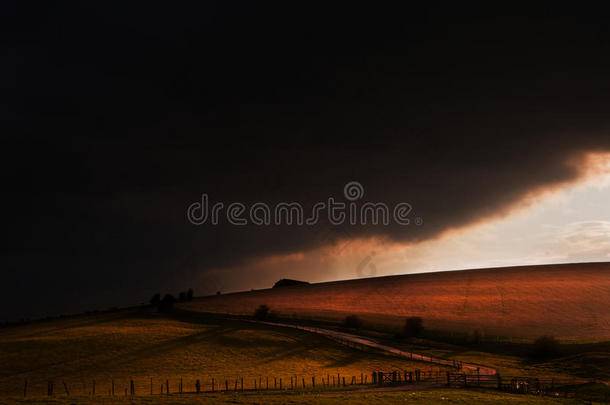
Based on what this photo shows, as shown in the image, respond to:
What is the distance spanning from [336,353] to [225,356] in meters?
15.6

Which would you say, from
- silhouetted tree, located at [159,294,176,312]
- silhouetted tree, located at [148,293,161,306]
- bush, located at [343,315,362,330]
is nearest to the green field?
bush, located at [343,315,362,330]

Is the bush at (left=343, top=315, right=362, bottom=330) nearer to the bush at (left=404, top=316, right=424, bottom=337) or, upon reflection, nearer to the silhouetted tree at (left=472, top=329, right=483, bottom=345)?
the bush at (left=404, top=316, right=424, bottom=337)

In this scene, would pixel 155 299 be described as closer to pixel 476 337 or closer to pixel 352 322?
pixel 352 322

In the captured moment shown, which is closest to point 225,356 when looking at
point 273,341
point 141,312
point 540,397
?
point 273,341

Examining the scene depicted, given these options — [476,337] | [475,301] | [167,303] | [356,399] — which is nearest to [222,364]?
[356,399]

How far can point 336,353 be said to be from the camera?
80.5m

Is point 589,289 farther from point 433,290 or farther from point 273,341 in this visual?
point 273,341

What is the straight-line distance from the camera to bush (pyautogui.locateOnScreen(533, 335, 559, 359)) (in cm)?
8219

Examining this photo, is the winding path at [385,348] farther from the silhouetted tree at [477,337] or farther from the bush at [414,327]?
the silhouetted tree at [477,337]

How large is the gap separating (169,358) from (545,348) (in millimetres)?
53438

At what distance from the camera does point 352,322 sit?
341 feet

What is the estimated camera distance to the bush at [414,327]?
96.3 metres

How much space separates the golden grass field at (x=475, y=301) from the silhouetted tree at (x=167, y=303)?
5.96 m

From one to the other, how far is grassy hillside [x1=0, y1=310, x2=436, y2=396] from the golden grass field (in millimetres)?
25606
